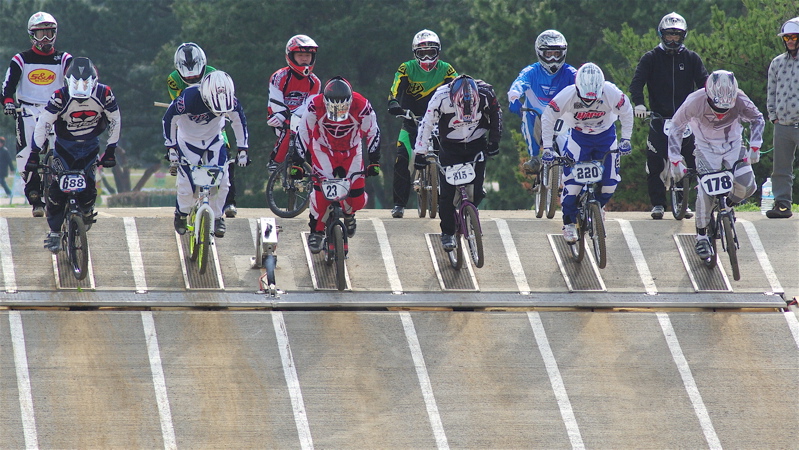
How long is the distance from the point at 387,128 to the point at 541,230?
24.3 m

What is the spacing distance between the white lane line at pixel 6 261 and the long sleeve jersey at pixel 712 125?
7.32 metres

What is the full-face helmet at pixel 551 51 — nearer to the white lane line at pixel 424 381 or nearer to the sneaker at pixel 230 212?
the white lane line at pixel 424 381

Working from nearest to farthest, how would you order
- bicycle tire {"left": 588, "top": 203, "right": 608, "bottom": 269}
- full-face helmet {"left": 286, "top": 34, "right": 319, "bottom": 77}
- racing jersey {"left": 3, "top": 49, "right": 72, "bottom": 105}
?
1. bicycle tire {"left": 588, "top": 203, "right": 608, "bottom": 269}
2. racing jersey {"left": 3, "top": 49, "right": 72, "bottom": 105}
3. full-face helmet {"left": 286, "top": 34, "right": 319, "bottom": 77}

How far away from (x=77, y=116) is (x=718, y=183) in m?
7.00

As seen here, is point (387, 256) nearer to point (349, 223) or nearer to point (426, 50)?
point (349, 223)

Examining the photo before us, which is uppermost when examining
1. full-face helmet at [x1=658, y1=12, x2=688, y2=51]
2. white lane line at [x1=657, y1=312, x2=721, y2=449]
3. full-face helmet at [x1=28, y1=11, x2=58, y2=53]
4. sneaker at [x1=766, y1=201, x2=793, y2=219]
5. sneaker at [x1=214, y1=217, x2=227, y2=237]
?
full-face helmet at [x1=28, y1=11, x2=58, y2=53]

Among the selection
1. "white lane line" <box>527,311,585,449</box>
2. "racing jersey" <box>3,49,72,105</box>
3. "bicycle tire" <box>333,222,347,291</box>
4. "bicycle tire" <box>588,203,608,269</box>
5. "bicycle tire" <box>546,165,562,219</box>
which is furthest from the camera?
"bicycle tire" <box>546,165,562,219</box>

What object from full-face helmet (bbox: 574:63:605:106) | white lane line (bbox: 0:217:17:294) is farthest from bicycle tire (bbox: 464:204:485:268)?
white lane line (bbox: 0:217:17:294)

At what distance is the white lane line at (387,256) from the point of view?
13492 millimetres

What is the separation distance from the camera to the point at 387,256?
1424 centimetres

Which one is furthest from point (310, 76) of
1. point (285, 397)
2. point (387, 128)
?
point (387, 128)

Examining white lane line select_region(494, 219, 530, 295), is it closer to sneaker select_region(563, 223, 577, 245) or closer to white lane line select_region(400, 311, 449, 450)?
sneaker select_region(563, 223, 577, 245)

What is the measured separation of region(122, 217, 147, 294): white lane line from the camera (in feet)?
43.7

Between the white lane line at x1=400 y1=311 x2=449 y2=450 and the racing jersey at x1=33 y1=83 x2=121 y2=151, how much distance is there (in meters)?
3.65
